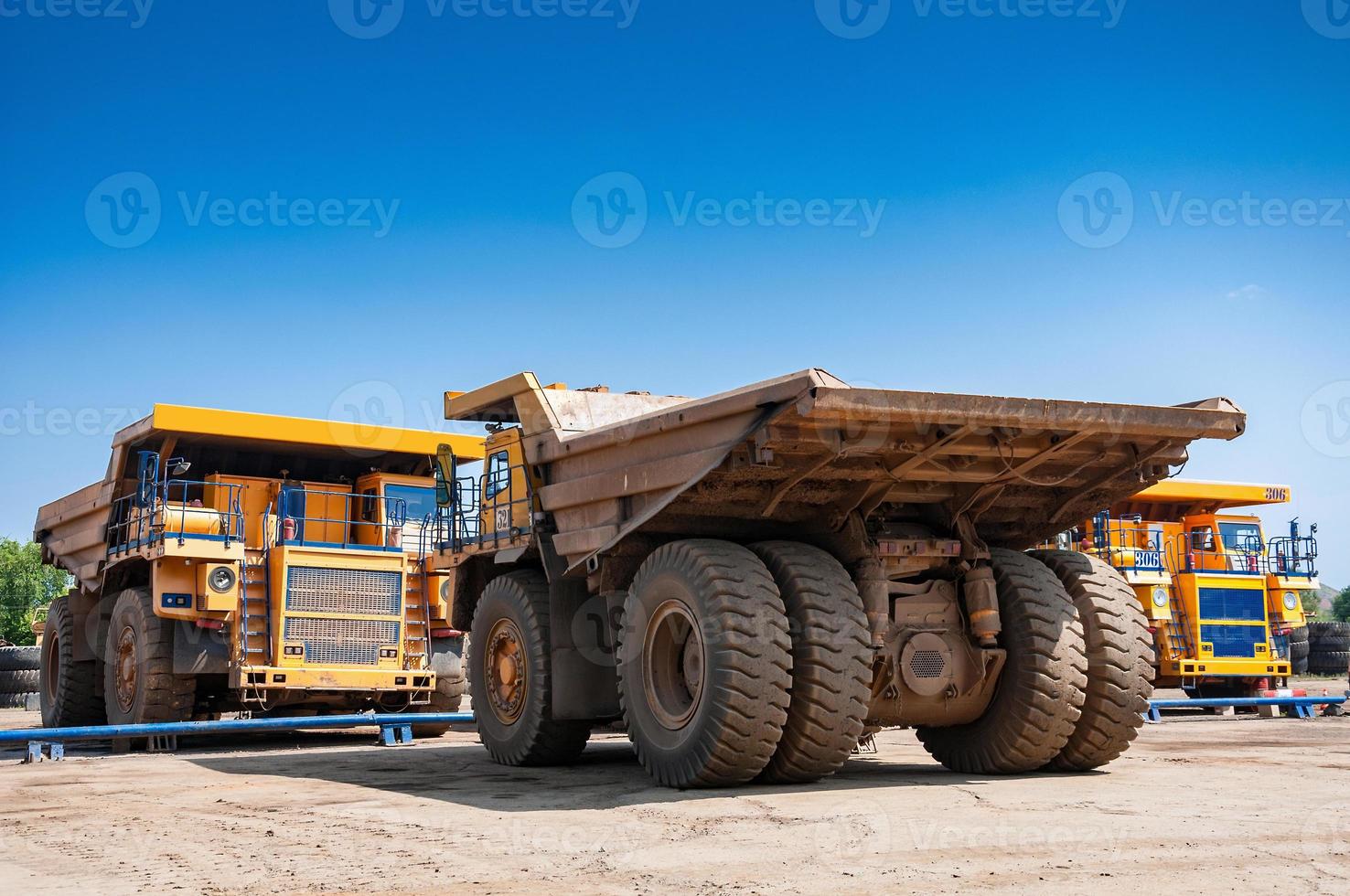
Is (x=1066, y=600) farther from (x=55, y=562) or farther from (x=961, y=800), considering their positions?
(x=55, y=562)

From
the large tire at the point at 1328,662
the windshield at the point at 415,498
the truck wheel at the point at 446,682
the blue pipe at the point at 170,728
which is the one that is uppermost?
the windshield at the point at 415,498

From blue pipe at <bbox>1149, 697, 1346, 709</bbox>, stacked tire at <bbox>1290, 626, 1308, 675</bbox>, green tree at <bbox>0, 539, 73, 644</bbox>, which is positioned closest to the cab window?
blue pipe at <bbox>1149, 697, 1346, 709</bbox>

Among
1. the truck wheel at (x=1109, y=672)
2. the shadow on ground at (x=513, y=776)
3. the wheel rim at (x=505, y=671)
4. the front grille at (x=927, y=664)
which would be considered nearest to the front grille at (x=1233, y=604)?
the shadow on ground at (x=513, y=776)

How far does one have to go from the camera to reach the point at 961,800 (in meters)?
8.38

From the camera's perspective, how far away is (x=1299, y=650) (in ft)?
101

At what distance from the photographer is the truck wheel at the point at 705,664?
8.60 meters

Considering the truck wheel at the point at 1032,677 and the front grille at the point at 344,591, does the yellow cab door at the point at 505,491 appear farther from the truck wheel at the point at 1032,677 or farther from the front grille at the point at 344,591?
the truck wheel at the point at 1032,677

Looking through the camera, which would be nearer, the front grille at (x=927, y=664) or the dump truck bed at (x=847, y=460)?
the dump truck bed at (x=847, y=460)

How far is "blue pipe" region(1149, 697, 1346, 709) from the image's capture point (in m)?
17.1

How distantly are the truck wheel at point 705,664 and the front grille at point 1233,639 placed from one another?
13.9m

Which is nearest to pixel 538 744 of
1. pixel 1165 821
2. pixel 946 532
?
pixel 946 532

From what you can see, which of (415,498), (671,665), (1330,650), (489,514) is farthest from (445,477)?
(1330,650)

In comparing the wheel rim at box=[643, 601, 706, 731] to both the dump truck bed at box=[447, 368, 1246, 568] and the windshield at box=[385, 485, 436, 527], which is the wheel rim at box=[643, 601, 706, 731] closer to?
the dump truck bed at box=[447, 368, 1246, 568]

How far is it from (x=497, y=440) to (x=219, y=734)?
24.5ft
